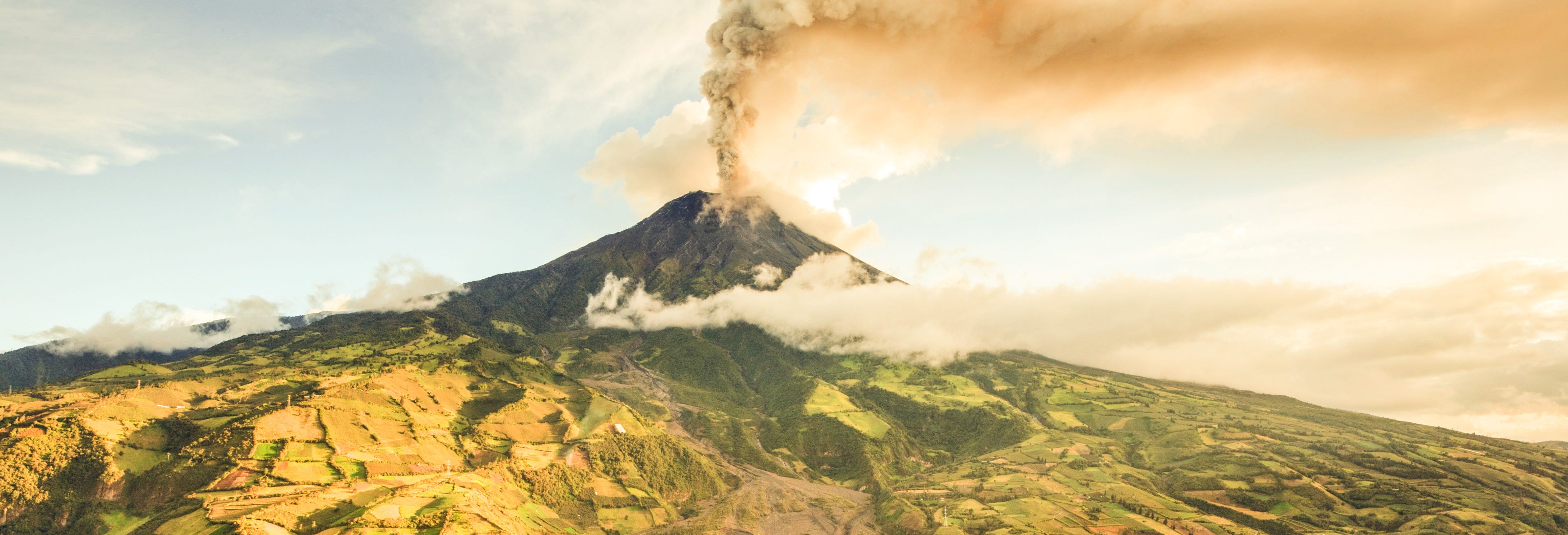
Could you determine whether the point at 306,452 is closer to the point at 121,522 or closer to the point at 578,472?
the point at 121,522

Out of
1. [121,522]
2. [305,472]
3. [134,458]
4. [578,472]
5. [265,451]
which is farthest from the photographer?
[578,472]

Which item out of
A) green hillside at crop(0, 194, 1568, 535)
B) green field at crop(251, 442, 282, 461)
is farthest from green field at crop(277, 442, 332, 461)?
green field at crop(251, 442, 282, 461)

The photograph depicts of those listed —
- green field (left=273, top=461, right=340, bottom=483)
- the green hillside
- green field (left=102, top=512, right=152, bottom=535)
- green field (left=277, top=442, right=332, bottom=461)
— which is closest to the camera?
green field (left=102, top=512, right=152, bottom=535)

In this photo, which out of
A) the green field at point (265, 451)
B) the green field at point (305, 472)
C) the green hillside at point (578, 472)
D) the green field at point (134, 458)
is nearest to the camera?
the green hillside at point (578, 472)

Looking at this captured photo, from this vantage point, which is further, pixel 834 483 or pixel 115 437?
pixel 834 483

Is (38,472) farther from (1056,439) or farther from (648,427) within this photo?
(1056,439)

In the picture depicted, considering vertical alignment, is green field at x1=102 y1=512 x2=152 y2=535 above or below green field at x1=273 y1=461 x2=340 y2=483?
below

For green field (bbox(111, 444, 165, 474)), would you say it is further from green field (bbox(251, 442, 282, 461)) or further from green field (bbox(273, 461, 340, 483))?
green field (bbox(273, 461, 340, 483))

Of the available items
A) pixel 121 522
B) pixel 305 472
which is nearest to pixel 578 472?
pixel 305 472

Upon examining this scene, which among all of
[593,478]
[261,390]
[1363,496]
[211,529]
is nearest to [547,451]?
[593,478]

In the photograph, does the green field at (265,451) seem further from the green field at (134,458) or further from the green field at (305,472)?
the green field at (134,458)

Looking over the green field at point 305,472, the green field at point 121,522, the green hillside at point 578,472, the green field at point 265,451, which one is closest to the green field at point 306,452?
the green hillside at point 578,472
